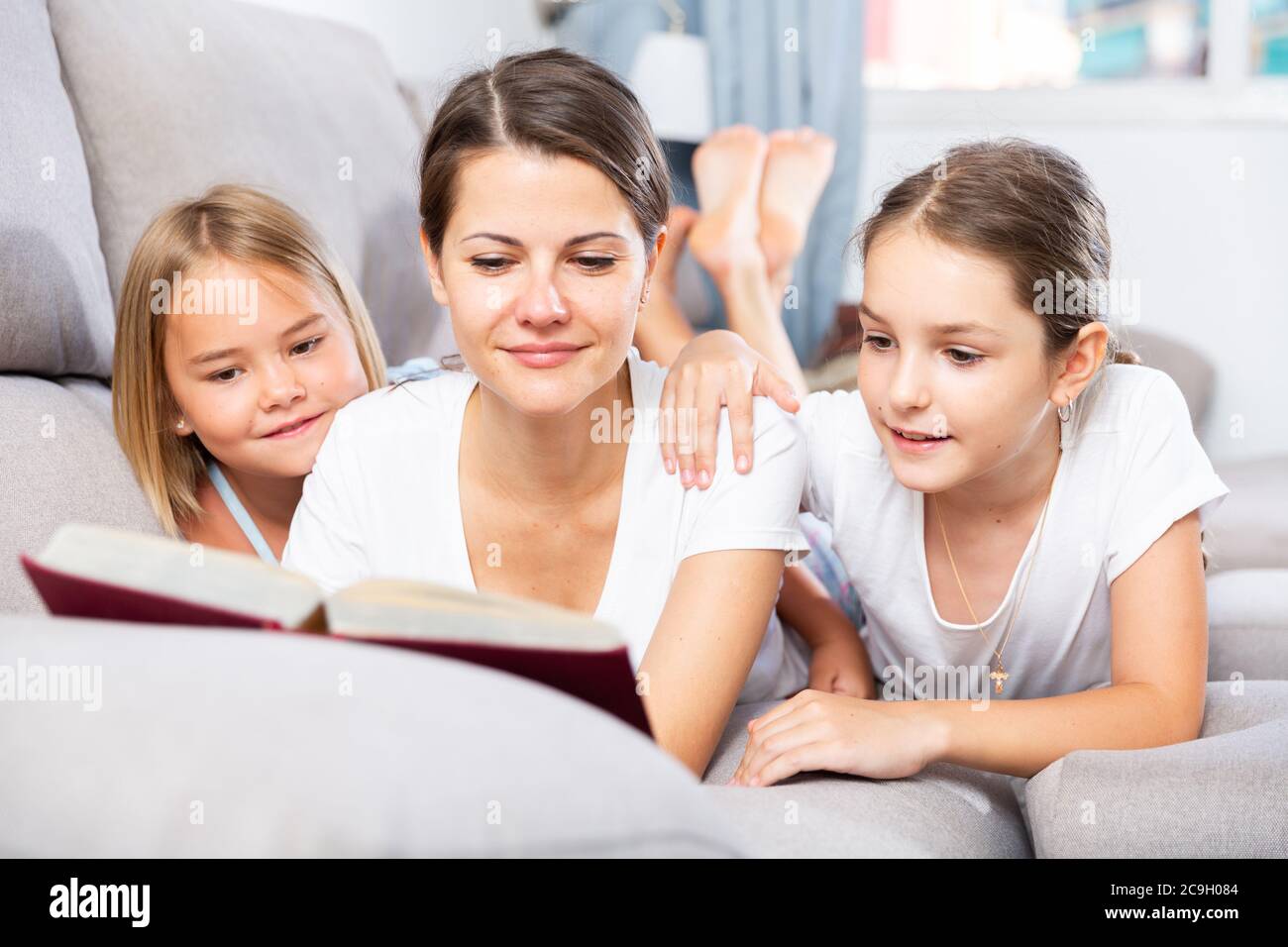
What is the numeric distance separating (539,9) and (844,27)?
895mm

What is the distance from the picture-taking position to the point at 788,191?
2.73 metres

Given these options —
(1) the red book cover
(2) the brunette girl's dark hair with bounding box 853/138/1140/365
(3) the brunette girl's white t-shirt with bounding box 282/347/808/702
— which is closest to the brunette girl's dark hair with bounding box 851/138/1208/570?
(2) the brunette girl's dark hair with bounding box 853/138/1140/365

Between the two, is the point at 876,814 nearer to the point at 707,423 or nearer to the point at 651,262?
the point at 707,423

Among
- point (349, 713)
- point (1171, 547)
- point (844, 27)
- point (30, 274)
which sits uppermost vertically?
point (844, 27)

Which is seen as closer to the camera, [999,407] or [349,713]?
[349,713]

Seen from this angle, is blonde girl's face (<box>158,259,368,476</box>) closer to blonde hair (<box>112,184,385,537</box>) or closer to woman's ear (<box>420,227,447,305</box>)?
blonde hair (<box>112,184,385,537</box>)

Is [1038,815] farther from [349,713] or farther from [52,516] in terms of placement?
[52,516]

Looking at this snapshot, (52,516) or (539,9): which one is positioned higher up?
(539,9)

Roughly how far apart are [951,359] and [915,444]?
0.30ft

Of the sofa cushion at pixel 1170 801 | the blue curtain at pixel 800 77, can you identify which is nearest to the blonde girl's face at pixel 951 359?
the sofa cushion at pixel 1170 801

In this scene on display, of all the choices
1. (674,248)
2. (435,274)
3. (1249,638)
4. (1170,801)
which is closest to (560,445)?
(435,274)
